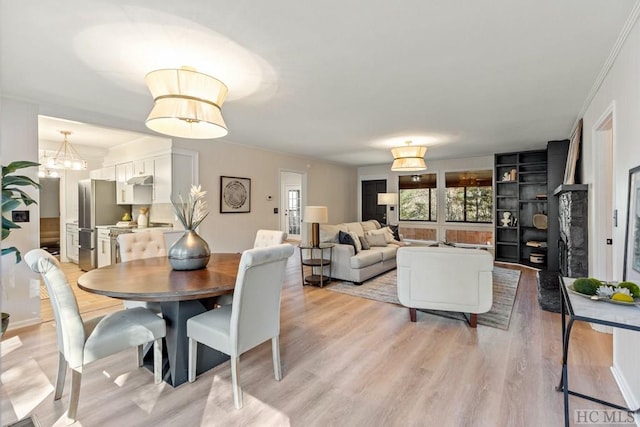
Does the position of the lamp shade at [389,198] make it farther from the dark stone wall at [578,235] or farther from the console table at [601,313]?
the console table at [601,313]

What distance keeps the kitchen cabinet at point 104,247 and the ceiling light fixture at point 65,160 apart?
45.0 inches

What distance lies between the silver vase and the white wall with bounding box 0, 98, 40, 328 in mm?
1984

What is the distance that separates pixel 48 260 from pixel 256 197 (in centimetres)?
422

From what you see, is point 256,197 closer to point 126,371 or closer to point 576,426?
point 126,371

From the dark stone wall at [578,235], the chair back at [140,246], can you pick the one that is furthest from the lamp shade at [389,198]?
the chair back at [140,246]

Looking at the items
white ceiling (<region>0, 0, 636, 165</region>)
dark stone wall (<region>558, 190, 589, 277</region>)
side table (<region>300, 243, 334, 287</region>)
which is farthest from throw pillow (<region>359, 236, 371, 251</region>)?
dark stone wall (<region>558, 190, 589, 277</region>)

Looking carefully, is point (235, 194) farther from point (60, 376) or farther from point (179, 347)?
point (60, 376)

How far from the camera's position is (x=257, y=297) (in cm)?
213

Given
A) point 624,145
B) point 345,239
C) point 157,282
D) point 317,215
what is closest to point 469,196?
point 345,239

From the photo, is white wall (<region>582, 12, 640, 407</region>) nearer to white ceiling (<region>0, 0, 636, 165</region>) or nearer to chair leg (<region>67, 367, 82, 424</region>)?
white ceiling (<region>0, 0, 636, 165</region>)

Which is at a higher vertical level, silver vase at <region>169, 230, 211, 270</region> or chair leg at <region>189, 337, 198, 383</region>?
silver vase at <region>169, 230, 211, 270</region>

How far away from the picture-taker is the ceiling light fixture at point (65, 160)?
499 centimetres

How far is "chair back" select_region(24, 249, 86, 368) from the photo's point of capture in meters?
1.87

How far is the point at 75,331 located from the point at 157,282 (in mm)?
507
